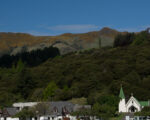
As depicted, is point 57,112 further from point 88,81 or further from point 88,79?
point 88,79

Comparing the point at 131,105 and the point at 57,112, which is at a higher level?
the point at 131,105

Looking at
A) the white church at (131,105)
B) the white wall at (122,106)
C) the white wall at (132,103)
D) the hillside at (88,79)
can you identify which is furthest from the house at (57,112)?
the hillside at (88,79)

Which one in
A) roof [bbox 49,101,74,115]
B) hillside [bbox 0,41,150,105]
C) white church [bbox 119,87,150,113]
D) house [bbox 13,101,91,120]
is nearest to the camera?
house [bbox 13,101,91,120]

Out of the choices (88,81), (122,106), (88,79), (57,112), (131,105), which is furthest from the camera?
(88,79)

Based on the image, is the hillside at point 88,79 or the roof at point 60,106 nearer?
the roof at point 60,106

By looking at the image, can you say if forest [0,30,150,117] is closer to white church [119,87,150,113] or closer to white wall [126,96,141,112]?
white church [119,87,150,113]

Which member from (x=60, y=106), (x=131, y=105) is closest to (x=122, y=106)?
(x=131, y=105)

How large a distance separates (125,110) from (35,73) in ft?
286

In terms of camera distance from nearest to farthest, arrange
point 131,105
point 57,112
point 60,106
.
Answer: point 57,112
point 60,106
point 131,105

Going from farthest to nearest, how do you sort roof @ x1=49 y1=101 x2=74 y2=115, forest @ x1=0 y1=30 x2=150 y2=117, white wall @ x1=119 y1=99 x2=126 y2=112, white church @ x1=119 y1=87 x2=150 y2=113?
1. forest @ x1=0 y1=30 x2=150 y2=117
2. white wall @ x1=119 y1=99 x2=126 y2=112
3. white church @ x1=119 y1=87 x2=150 y2=113
4. roof @ x1=49 y1=101 x2=74 y2=115

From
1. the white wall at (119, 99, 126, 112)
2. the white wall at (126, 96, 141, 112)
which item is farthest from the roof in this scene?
the white wall at (126, 96, 141, 112)

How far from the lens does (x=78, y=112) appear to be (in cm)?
8650

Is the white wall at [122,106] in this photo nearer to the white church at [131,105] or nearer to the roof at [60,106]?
the white church at [131,105]

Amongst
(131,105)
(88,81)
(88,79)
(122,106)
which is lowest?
(122,106)
